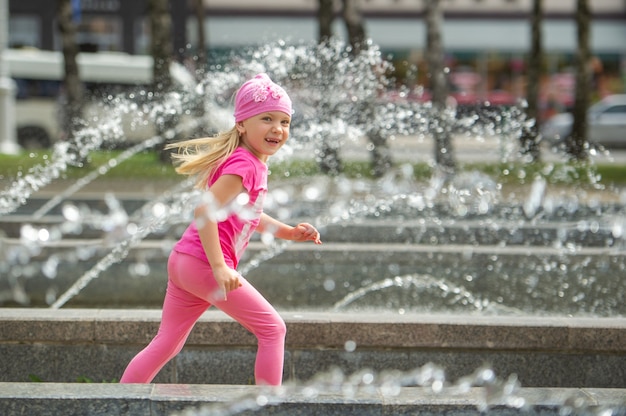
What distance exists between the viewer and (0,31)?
23844 mm

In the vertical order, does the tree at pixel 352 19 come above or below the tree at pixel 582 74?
above

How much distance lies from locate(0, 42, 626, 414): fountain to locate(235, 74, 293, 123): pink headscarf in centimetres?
206

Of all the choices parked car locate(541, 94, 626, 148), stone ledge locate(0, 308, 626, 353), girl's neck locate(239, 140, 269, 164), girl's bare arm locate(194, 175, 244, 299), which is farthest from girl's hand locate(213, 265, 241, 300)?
parked car locate(541, 94, 626, 148)

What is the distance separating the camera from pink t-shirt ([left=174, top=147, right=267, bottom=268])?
389cm

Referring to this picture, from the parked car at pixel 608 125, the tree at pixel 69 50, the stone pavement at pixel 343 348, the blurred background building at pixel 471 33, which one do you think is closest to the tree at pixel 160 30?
the tree at pixel 69 50

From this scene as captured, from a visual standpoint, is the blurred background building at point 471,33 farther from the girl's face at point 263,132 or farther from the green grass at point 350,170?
the girl's face at point 263,132

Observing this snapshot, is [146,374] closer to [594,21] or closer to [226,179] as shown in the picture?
[226,179]

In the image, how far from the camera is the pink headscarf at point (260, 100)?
3.97 m

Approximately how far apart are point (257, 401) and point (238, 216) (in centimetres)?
70

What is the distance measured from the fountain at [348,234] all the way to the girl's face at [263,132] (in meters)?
2.05

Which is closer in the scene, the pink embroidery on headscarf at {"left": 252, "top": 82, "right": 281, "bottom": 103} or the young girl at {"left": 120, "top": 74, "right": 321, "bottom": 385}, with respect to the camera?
the young girl at {"left": 120, "top": 74, "right": 321, "bottom": 385}

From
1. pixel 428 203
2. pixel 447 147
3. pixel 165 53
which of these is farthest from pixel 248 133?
pixel 165 53

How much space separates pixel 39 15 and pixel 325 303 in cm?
3157

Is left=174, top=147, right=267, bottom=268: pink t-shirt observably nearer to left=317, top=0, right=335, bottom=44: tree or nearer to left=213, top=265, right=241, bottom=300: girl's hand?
left=213, top=265, right=241, bottom=300: girl's hand
